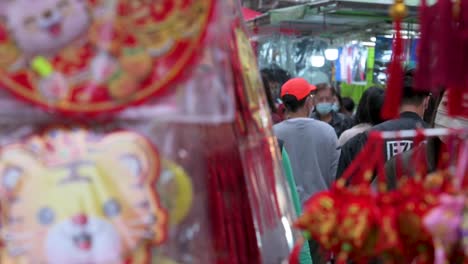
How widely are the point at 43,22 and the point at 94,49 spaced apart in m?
0.07

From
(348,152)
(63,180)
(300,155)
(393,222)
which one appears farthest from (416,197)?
(300,155)

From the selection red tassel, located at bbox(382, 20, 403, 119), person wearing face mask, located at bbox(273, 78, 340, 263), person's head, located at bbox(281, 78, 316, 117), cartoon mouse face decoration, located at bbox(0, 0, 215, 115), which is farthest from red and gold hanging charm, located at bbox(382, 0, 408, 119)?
person's head, located at bbox(281, 78, 316, 117)

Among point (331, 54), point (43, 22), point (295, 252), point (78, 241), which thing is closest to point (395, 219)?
point (295, 252)

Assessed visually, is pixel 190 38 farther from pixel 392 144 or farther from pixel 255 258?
pixel 392 144

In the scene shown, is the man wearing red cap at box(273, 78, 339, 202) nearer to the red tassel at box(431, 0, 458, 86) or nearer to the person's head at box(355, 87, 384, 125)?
the person's head at box(355, 87, 384, 125)

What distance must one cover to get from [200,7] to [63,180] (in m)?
0.27

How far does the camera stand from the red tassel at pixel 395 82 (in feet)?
3.07

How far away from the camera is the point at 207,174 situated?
952mm

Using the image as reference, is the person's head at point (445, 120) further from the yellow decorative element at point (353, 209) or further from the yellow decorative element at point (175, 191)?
the yellow decorative element at point (175, 191)

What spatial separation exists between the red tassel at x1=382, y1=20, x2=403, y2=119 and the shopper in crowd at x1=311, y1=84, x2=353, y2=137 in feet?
8.36

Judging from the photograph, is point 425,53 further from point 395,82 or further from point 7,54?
point 7,54

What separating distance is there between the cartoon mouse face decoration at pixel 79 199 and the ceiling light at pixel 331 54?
4.41m

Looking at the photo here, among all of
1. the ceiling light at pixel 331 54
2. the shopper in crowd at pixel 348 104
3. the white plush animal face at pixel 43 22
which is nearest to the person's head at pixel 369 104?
the white plush animal face at pixel 43 22

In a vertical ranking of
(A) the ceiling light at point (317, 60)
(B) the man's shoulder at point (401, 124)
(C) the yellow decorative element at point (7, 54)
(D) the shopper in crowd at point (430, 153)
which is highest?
(C) the yellow decorative element at point (7, 54)
